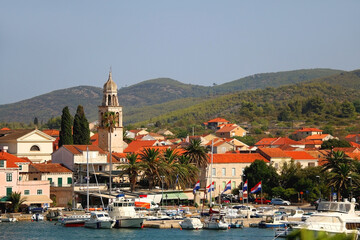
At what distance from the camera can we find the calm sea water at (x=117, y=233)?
2341 inches

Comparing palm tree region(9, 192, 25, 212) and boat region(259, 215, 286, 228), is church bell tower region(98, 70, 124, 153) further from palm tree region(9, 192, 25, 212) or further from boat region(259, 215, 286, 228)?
boat region(259, 215, 286, 228)

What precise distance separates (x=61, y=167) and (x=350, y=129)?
115m

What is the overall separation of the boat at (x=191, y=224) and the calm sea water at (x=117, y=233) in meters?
0.74

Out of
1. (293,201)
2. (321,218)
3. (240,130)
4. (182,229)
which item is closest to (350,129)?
(240,130)

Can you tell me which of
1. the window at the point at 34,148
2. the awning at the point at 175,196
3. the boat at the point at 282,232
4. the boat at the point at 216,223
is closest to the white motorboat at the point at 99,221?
the boat at the point at 216,223

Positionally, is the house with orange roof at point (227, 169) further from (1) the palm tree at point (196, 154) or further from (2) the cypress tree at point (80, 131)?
(2) the cypress tree at point (80, 131)

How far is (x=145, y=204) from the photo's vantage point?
7525 centimetres

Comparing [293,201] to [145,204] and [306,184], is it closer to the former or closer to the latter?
[306,184]

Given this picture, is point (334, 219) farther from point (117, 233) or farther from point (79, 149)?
point (79, 149)

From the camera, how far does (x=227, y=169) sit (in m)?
90.9

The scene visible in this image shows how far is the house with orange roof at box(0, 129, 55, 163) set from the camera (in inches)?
3912

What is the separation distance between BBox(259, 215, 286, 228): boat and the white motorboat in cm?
1374

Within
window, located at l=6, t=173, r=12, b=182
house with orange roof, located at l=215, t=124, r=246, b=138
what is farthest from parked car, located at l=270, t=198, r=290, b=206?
house with orange roof, located at l=215, t=124, r=246, b=138

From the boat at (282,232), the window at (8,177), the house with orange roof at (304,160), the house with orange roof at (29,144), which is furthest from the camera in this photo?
the house with orange roof at (29,144)
